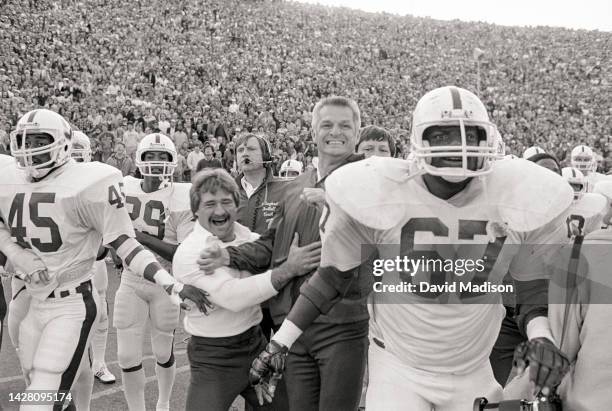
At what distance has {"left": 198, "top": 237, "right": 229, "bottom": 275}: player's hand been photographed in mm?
3023

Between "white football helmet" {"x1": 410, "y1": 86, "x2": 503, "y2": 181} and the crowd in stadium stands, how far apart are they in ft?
23.0

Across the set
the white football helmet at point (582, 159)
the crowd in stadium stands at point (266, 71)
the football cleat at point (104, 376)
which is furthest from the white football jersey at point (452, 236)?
the crowd in stadium stands at point (266, 71)

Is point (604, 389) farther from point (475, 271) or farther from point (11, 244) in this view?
point (11, 244)

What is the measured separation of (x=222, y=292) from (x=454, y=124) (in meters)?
1.31

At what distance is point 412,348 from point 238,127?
14.7 meters

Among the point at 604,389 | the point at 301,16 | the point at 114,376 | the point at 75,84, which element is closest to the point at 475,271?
the point at 604,389

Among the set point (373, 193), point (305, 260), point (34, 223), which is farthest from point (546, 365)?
point (34, 223)

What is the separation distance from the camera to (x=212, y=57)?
930 inches

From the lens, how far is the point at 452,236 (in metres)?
2.31

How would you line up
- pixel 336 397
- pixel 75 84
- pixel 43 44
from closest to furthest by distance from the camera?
pixel 336 397 < pixel 75 84 < pixel 43 44

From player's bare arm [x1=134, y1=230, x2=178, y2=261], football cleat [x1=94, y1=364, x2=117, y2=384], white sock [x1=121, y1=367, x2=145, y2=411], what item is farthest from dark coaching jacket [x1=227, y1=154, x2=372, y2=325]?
football cleat [x1=94, y1=364, x2=117, y2=384]

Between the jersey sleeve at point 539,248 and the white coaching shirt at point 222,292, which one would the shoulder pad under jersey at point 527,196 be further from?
the white coaching shirt at point 222,292

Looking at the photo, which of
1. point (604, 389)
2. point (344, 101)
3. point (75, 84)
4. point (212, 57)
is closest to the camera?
point (604, 389)

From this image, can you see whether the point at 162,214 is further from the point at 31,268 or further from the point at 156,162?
the point at 31,268
